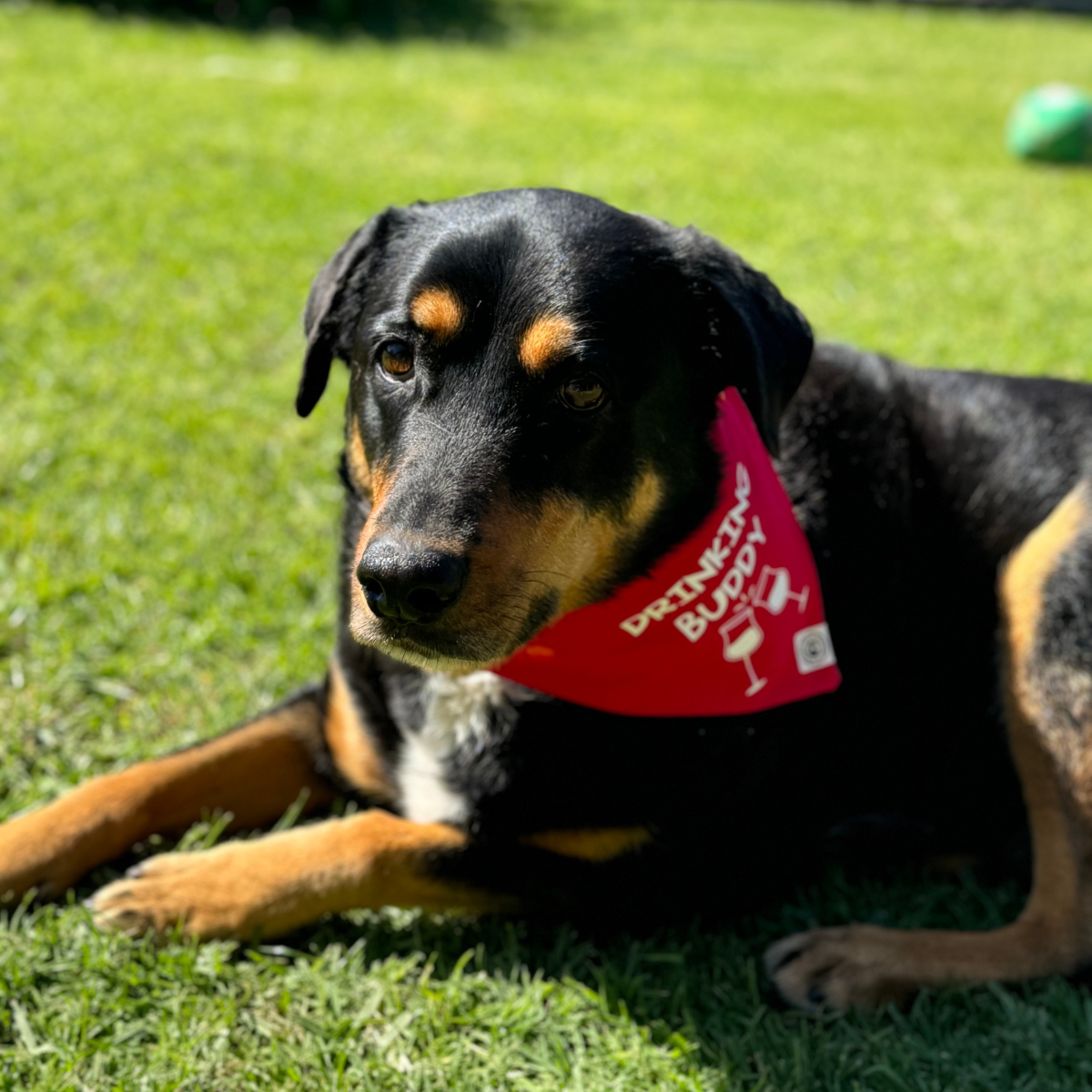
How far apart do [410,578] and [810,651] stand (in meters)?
1.19

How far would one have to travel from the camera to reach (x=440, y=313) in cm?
250

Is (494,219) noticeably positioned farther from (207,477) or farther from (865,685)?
(207,477)

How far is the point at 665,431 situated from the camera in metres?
2.69

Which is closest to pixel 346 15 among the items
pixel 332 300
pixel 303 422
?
pixel 303 422

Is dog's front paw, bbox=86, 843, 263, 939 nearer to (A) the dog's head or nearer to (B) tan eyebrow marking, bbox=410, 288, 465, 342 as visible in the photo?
(A) the dog's head

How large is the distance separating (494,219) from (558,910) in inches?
65.0

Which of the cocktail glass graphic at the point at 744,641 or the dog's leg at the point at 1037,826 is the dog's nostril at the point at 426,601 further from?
the dog's leg at the point at 1037,826

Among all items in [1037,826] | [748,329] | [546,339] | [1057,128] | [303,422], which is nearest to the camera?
[546,339]

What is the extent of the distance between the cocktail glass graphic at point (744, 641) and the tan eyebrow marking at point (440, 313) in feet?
3.40

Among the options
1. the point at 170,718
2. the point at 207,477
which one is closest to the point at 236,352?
the point at 207,477

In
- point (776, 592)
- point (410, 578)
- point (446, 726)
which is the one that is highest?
point (410, 578)

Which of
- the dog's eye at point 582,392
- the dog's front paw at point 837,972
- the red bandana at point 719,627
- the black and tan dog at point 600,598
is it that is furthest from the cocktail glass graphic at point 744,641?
→ the dog's eye at point 582,392

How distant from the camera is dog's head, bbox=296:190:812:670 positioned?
2314 mm

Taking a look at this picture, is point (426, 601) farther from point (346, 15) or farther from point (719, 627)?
point (346, 15)
